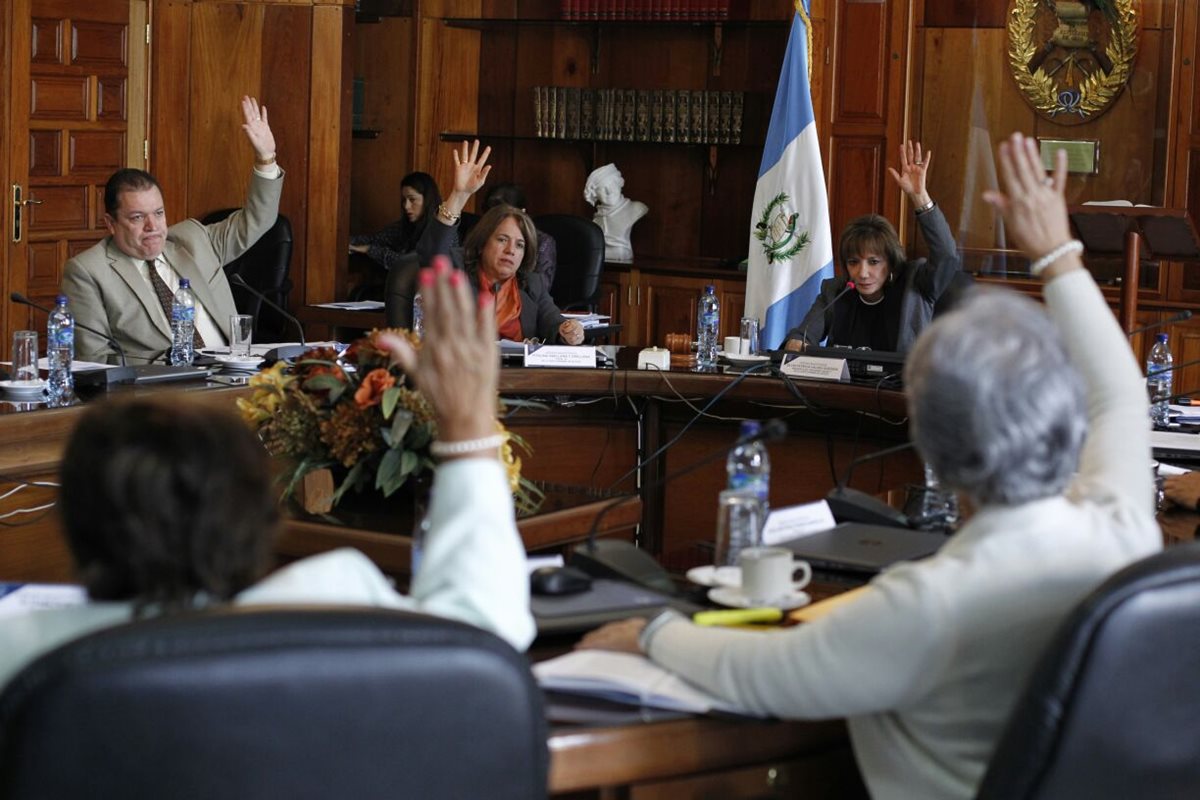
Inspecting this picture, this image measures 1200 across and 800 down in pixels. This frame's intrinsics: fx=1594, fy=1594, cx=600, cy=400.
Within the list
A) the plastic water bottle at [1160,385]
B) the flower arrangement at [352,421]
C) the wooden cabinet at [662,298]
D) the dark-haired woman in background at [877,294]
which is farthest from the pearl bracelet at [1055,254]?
the wooden cabinet at [662,298]

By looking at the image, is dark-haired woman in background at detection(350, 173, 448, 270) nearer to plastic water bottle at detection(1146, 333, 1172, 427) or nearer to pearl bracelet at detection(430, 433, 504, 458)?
plastic water bottle at detection(1146, 333, 1172, 427)

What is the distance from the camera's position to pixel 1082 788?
4.65 feet

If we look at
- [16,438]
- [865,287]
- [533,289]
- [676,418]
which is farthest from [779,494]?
[16,438]

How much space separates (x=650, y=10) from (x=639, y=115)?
52cm

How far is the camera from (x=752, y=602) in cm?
198

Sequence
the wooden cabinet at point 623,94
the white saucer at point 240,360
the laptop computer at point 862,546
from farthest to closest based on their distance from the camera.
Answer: the wooden cabinet at point 623,94 < the white saucer at point 240,360 < the laptop computer at point 862,546

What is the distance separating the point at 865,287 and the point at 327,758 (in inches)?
158

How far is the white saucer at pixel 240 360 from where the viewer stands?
4270mm

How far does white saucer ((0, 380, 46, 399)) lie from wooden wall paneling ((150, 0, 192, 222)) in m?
3.36

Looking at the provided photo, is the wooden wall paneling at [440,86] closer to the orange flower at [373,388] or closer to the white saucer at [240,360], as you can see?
the white saucer at [240,360]

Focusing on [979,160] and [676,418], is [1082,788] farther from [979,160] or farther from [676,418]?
[979,160]

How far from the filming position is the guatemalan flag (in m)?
6.64

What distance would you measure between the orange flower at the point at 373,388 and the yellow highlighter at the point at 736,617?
1.03 meters

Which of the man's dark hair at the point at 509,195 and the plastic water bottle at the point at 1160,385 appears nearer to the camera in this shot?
the plastic water bottle at the point at 1160,385
